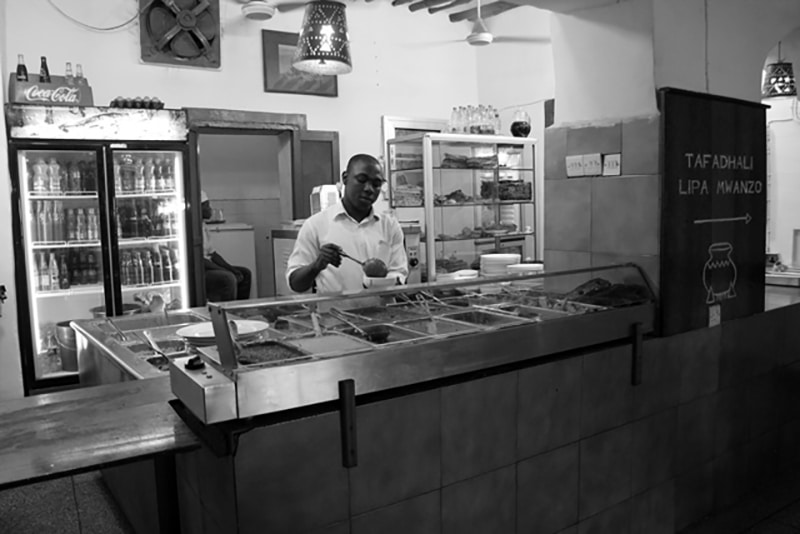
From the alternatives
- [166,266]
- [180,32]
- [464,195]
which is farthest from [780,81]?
[166,266]

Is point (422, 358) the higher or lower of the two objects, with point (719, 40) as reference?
lower

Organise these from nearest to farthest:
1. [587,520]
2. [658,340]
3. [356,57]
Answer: [587,520]
[658,340]
[356,57]

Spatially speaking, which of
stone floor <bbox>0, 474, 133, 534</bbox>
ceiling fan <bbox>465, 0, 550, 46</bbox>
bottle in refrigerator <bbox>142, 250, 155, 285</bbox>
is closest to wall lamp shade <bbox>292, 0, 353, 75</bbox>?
ceiling fan <bbox>465, 0, 550, 46</bbox>

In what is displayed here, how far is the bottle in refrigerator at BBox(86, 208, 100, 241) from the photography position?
510 cm

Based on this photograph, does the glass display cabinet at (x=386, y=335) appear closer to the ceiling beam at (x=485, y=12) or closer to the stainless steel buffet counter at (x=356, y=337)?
the stainless steel buffet counter at (x=356, y=337)

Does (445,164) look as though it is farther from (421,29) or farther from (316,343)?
(316,343)

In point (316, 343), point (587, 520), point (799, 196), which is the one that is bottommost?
point (587, 520)

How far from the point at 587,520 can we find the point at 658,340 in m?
0.76

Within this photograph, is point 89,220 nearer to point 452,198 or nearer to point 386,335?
point 452,198

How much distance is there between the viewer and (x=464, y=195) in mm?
6562

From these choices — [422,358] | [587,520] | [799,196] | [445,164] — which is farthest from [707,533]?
[445,164]

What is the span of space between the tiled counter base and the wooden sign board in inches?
5.4

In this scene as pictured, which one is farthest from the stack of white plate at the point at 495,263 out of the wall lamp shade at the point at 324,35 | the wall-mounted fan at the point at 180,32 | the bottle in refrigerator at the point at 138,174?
the wall-mounted fan at the point at 180,32

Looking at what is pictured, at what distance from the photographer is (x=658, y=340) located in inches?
105
